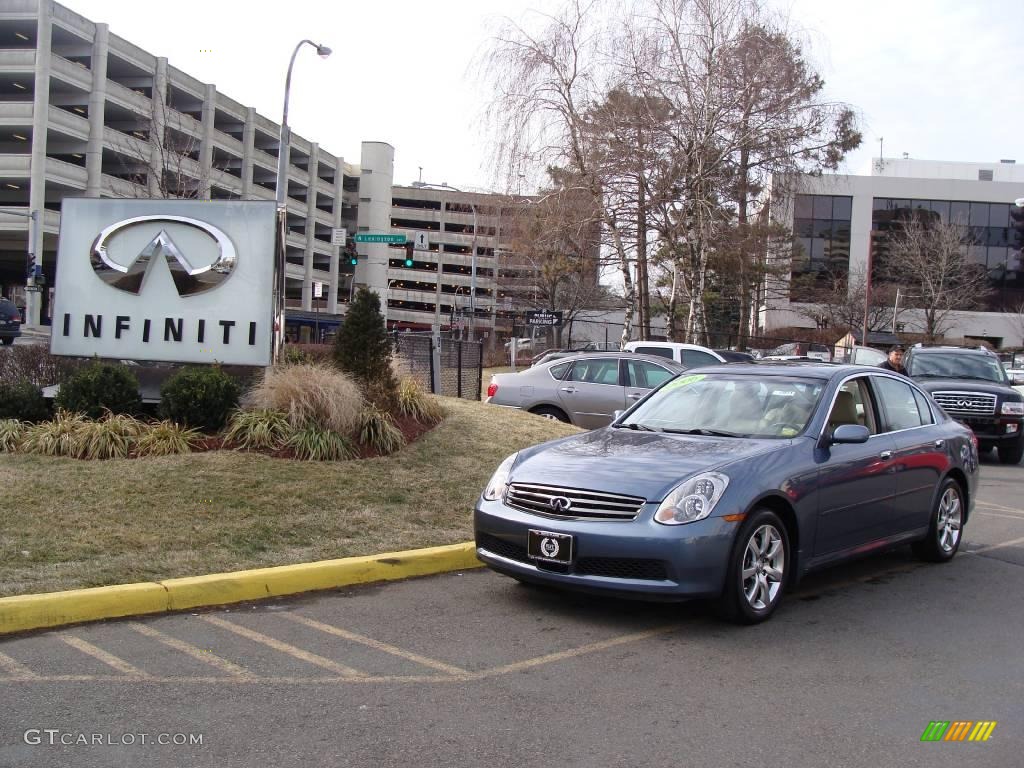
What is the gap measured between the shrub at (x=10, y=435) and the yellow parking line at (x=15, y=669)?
4894 mm

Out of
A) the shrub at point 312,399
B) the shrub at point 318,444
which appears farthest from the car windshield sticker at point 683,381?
the shrub at point 312,399

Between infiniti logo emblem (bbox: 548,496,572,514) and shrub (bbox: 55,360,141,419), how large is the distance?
6.08 meters

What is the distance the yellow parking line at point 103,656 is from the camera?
460cm

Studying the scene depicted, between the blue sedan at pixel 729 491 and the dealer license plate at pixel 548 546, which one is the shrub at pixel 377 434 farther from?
the dealer license plate at pixel 548 546

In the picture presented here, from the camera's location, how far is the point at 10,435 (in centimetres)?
920

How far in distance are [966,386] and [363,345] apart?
9.87m

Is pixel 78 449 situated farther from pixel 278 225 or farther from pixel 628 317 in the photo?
pixel 628 317

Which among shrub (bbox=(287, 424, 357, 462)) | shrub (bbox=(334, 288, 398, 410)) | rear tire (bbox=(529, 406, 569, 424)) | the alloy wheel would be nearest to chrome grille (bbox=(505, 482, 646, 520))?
the alloy wheel

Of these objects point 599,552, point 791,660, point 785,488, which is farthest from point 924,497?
point 599,552

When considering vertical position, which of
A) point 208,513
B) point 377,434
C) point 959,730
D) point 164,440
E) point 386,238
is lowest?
point 959,730

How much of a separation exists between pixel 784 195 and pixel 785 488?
877 inches

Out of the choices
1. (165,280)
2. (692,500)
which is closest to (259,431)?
(165,280)

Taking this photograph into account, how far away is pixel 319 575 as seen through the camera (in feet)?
20.7

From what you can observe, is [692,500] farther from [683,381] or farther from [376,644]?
[683,381]
